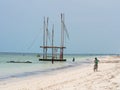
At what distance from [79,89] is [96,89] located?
0.97 metres

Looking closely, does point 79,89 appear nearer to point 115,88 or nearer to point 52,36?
point 115,88

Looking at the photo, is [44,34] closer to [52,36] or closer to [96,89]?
[52,36]

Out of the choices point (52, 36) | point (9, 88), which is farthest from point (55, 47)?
point (9, 88)

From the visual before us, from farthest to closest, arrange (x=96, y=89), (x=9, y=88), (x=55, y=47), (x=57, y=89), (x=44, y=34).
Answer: (x=44, y=34) < (x=55, y=47) < (x=9, y=88) < (x=57, y=89) < (x=96, y=89)

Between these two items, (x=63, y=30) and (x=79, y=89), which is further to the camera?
(x=63, y=30)

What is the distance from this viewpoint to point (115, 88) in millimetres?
15969

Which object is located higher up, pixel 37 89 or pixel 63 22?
pixel 63 22

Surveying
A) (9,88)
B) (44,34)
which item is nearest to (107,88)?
(9,88)

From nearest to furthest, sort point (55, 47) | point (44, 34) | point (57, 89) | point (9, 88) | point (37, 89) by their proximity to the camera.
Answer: point (57, 89), point (37, 89), point (9, 88), point (55, 47), point (44, 34)

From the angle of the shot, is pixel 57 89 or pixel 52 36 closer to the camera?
pixel 57 89

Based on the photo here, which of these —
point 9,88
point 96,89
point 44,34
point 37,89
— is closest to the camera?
point 96,89

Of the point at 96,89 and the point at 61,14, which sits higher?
the point at 61,14

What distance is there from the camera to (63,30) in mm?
83250

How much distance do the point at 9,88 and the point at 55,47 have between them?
60814mm
